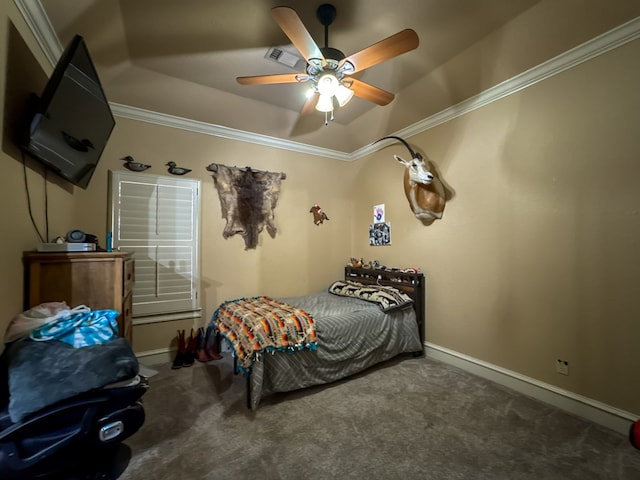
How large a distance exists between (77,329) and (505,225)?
3154 mm

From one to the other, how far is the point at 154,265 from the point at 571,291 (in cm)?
383

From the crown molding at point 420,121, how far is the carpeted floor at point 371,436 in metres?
2.64

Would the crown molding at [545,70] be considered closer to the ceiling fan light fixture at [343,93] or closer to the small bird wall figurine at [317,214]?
the ceiling fan light fixture at [343,93]

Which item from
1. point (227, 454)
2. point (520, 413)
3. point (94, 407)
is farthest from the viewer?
point (520, 413)

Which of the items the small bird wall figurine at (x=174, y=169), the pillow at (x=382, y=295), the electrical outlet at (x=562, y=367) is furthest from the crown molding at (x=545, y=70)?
the small bird wall figurine at (x=174, y=169)

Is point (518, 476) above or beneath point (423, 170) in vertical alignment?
beneath

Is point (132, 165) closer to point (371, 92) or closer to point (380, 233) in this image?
point (371, 92)

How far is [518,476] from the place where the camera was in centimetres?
149

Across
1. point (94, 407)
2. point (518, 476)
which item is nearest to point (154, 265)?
point (94, 407)

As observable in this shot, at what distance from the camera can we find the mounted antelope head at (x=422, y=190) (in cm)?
287

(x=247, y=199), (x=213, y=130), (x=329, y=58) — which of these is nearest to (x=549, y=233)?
(x=329, y=58)

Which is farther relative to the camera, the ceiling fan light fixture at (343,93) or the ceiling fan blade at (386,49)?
the ceiling fan light fixture at (343,93)

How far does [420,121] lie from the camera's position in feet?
10.5

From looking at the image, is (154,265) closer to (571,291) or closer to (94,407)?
(94,407)
